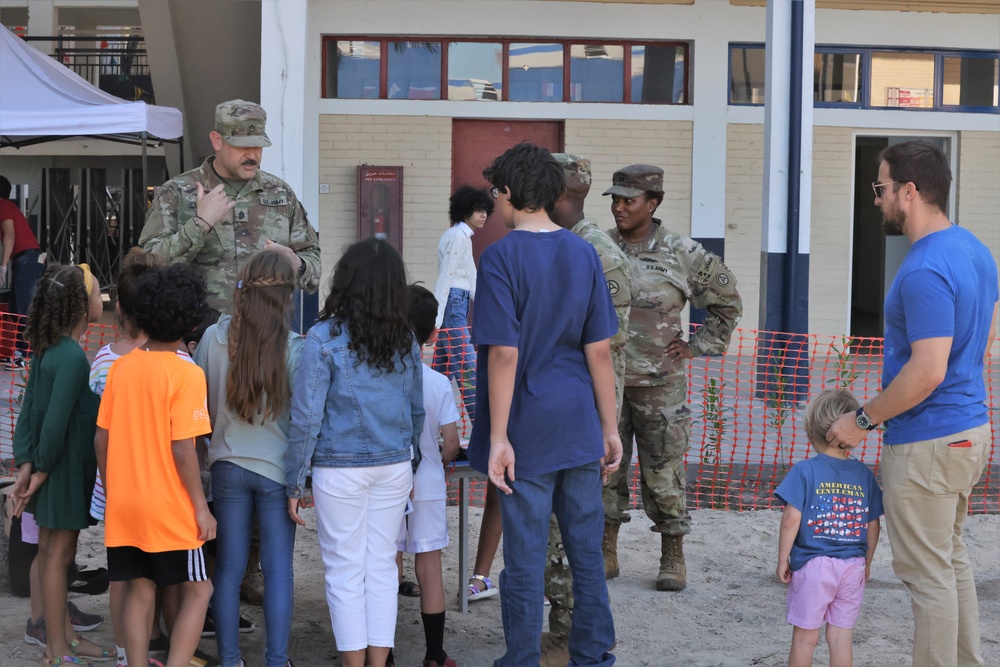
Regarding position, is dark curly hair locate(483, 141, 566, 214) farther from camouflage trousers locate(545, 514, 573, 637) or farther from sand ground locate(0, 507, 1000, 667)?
sand ground locate(0, 507, 1000, 667)

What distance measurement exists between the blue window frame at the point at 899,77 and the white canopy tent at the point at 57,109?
230 inches

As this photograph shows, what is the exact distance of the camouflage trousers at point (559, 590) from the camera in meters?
4.08

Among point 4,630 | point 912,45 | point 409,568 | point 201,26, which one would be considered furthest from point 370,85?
point 4,630

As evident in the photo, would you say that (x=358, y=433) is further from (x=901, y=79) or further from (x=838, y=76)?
(x=901, y=79)

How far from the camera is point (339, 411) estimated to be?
12.1ft

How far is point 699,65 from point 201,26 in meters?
4.83

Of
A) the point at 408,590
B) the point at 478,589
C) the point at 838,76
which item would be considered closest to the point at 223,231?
the point at 408,590

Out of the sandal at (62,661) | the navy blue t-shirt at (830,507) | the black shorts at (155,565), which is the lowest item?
the sandal at (62,661)

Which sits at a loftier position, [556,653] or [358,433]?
[358,433]

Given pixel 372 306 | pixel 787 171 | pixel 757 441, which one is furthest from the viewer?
pixel 787 171

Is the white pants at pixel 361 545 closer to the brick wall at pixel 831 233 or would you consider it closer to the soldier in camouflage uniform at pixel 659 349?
the soldier in camouflage uniform at pixel 659 349

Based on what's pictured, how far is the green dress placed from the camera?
3816 millimetres

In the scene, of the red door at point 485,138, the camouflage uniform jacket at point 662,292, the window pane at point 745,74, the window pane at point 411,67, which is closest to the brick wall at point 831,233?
the window pane at point 745,74

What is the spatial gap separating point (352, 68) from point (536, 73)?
1.81m
